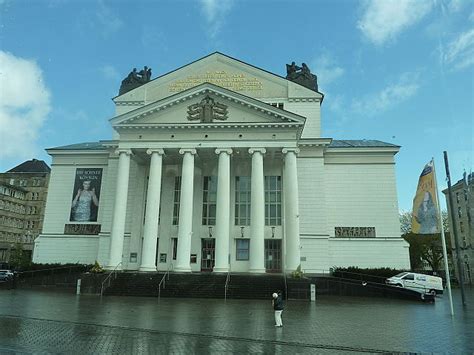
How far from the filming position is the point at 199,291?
2650cm

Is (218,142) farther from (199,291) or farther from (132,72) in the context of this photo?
(132,72)

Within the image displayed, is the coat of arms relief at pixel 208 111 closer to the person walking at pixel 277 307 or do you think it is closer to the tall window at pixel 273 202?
the tall window at pixel 273 202

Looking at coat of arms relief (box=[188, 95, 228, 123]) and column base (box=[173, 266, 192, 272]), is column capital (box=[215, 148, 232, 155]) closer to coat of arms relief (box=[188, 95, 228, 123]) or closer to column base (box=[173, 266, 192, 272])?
coat of arms relief (box=[188, 95, 228, 123])

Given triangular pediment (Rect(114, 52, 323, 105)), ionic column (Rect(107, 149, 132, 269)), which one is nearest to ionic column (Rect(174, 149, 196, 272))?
ionic column (Rect(107, 149, 132, 269))

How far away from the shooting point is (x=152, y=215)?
32000mm

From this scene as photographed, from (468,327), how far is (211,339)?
9.81 m

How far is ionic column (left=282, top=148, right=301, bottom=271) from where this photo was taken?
3053 cm

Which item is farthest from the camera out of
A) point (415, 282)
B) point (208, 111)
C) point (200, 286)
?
point (208, 111)

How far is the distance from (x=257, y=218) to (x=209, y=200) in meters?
7.15

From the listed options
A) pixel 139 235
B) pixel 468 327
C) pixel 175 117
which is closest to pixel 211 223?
pixel 139 235

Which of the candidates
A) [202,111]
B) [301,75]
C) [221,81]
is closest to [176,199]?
[202,111]

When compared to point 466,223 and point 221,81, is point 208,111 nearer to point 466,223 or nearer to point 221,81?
point 221,81

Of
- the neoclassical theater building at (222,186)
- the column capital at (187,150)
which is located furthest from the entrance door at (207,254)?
the column capital at (187,150)

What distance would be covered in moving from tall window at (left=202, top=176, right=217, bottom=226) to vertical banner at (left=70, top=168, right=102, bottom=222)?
10.5 m
